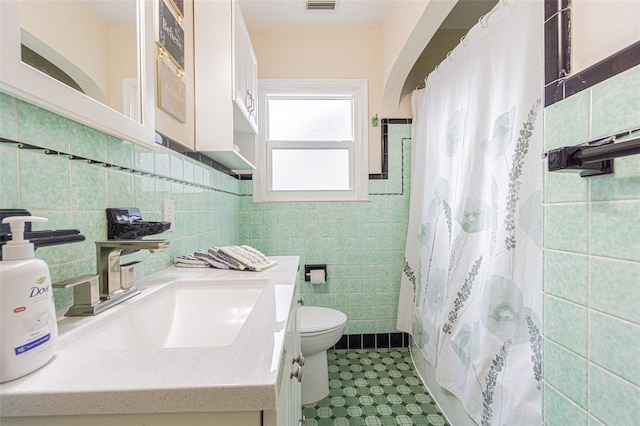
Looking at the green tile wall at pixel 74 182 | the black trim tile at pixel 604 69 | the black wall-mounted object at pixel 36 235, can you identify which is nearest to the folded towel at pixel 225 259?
the green tile wall at pixel 74 182

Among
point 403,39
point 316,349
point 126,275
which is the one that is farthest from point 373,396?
point 403,39

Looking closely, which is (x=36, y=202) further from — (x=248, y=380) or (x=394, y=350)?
(x=394, y=350)

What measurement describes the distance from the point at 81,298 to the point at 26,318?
0.25 metres

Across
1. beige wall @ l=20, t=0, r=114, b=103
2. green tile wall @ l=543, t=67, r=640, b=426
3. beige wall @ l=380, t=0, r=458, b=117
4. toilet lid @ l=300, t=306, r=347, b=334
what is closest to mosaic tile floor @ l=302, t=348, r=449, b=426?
toilet lid @ l=300, t=306, r=347, b=334

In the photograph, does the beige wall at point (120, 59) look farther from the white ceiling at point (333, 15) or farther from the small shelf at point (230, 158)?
the white ceiling at point (333, 15)

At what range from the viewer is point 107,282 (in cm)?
70

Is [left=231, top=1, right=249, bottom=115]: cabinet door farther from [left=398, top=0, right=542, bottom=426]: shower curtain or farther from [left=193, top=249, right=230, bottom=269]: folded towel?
[left=398, top=0, right=542, bottom=426]: shower curtain

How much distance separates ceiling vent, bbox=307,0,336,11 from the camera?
2.02m

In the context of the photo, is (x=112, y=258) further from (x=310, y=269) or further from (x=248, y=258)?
(x=310, y=269)

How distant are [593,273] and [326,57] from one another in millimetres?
2201

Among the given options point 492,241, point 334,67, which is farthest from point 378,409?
point 334,67

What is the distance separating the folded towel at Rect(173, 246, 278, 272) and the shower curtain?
92 centimetres

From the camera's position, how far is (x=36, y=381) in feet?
1.27

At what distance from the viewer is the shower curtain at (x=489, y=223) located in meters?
1.08
